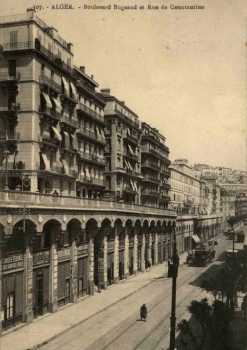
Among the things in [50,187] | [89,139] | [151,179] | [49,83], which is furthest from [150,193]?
[49,83]

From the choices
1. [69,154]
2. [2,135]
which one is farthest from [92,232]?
[2,135]

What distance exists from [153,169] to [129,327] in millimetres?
54951

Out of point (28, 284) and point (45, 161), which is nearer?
point (28, 284)

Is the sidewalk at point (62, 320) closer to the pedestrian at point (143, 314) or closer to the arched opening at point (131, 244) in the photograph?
the pedestrian at point (143, 314)

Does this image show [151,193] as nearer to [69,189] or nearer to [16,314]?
[69,189]

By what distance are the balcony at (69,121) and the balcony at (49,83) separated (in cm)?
278

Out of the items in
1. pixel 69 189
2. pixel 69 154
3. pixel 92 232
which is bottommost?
pixel 92 232

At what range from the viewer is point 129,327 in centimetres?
3356

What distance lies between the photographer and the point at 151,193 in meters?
86.5

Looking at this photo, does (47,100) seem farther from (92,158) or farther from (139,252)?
(139,252)

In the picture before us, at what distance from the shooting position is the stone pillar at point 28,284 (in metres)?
33.8

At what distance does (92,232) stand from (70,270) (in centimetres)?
584

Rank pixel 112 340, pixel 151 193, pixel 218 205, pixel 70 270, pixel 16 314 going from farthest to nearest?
pixel 218 205, pixel 151 193, pixel 70 270, pixel 16 314, pixel 112 340

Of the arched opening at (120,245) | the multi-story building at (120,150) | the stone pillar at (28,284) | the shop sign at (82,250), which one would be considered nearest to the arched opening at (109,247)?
the arched opening at (120,245)
